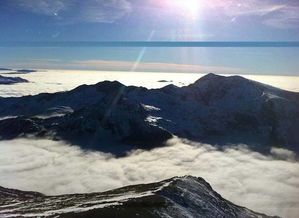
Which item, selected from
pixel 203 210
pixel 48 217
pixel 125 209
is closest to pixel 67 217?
pixel 48 217

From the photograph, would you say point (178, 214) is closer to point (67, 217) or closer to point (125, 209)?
point (125, 209)

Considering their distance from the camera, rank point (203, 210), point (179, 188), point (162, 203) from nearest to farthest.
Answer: point (162, 203) < point (203, 210) < point (179, 188)

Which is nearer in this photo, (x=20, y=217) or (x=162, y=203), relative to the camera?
(x=20, y=217)

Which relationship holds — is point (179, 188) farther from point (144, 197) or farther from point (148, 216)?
point (148, 216)

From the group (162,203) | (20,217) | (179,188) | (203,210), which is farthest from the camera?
(179,188)

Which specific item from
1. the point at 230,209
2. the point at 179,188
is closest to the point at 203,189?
the point at 230,209

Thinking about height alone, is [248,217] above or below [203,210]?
below

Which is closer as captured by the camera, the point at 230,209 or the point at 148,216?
the point at 148,216

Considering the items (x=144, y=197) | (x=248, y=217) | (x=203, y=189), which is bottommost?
(x=248, y=217)

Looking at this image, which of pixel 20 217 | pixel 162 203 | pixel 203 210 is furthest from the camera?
pixel 203 210
